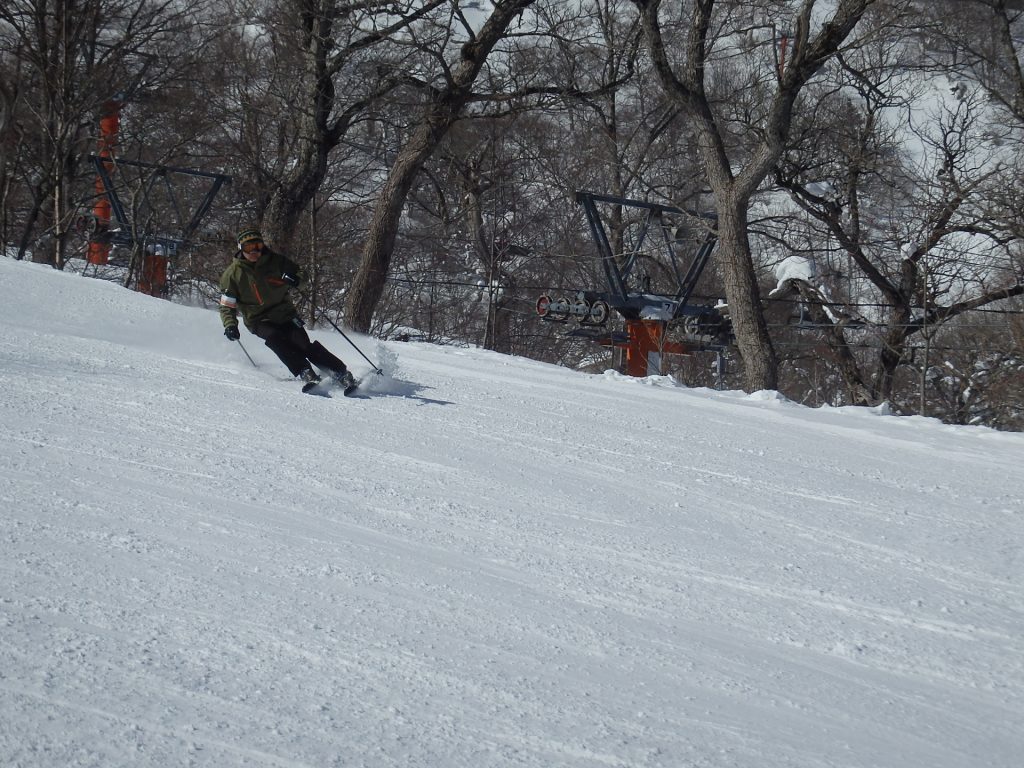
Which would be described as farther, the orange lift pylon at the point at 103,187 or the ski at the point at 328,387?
the orange lift pylon at the point at 103,187

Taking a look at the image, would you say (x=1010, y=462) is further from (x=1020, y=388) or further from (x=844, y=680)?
(x=1020, y=388)

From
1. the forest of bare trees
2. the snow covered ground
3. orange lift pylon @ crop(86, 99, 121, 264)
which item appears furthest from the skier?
orange lift pylon @ crop(86, 99, 121, 264)

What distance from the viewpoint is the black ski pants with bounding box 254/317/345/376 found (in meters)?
9.84

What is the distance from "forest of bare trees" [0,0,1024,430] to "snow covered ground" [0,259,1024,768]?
14.2ft

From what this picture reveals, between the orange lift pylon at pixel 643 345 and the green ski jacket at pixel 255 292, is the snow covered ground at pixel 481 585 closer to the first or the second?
the green ski jacket at pixel 255 292

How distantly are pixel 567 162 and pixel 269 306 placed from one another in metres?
21.6

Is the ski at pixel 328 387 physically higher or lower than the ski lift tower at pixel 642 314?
lower

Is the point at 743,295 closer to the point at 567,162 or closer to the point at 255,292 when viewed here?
the point at 255,292

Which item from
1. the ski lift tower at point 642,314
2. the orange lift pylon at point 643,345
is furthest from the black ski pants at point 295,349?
the orange lift pylon at point 643,345

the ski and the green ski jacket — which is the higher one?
the green ski jacket

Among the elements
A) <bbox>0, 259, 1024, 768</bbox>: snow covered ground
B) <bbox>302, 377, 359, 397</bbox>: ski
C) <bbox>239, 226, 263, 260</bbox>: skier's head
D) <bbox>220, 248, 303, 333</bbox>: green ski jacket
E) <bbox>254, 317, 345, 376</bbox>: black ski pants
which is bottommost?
<bbox>0, 259, 1024, 768</bbox>: snow covered ground

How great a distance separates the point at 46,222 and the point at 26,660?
28502mm

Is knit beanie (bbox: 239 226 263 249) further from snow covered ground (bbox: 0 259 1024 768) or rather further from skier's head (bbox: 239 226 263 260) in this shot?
snow covered ground (bbox: 0 259 1024 768)

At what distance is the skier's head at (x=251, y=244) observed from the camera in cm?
1001
